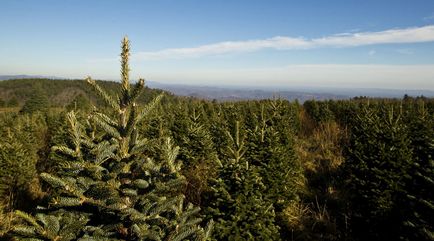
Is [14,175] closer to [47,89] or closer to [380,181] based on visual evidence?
[380,181]

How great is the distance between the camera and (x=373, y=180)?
8.79m

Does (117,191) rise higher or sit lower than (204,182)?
higher

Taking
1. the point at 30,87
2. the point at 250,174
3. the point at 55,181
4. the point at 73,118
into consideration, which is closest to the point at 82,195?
the point at 55,181

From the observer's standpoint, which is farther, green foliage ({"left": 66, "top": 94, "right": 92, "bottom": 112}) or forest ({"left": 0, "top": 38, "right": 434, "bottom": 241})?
green foliage ({"left": 66, "top": 94, "right": 92, "bottom": 112})

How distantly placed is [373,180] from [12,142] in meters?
11.4

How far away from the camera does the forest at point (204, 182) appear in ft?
8.27

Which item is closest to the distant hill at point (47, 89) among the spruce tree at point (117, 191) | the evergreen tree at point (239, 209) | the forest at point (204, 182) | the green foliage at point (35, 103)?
the green foliage at point (35, 103)

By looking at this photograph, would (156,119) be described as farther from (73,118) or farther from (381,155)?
(73,118)

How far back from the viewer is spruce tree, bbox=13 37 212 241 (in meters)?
2.38

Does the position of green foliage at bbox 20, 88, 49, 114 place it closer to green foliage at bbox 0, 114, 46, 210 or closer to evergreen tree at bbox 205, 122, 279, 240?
green foliage at bbox 0, 114, 46, 210

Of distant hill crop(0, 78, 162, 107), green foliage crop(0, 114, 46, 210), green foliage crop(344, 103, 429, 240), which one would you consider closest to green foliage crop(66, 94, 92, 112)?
green foliage crop(0, 114, 46, 210)

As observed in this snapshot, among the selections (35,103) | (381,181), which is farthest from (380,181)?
(35,103)

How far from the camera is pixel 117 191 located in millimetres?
2541

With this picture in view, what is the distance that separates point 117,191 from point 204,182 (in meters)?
8.46
